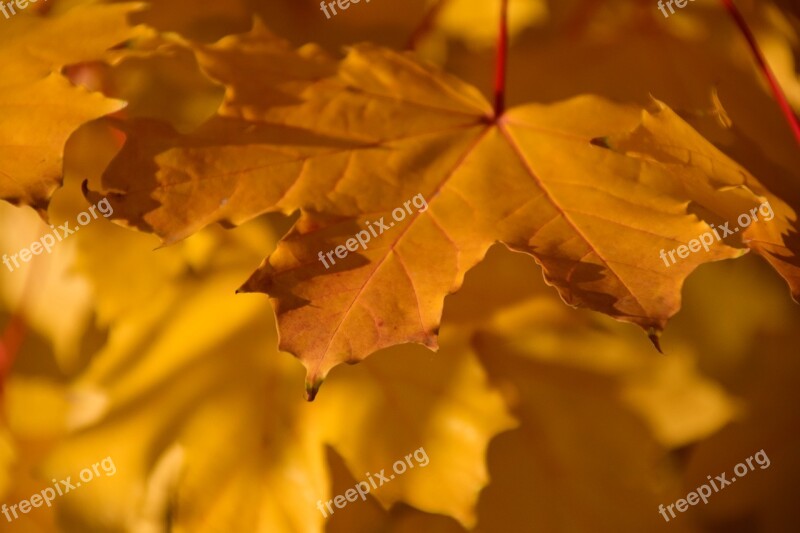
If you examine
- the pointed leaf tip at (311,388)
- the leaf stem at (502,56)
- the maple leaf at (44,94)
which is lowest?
the pointed leaf tip at (311,388)

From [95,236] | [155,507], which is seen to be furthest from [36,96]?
[155,507]

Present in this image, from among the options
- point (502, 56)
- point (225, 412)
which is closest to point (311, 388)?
point (225, 412)

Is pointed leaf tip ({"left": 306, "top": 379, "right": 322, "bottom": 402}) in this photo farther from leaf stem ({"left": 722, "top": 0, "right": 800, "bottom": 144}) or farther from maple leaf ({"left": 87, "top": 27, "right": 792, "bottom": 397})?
leaf stem ({"left": 722, "top": 0, "right": 800, "bottom": 144})

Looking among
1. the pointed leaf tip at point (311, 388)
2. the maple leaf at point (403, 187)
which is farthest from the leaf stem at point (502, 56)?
the pointed leaf tip at point (311, 388)

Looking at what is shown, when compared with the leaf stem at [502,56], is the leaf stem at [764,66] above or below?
below

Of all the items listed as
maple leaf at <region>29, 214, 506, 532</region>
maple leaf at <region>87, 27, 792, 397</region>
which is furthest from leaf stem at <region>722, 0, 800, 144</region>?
maple leaf at <region>29, 214, 506, 532</region>

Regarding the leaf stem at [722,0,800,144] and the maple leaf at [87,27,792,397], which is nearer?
the maple leaf at [87,27,792,397]

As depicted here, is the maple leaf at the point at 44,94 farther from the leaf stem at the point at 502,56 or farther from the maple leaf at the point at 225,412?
the leaf stem at the point at 502,56
